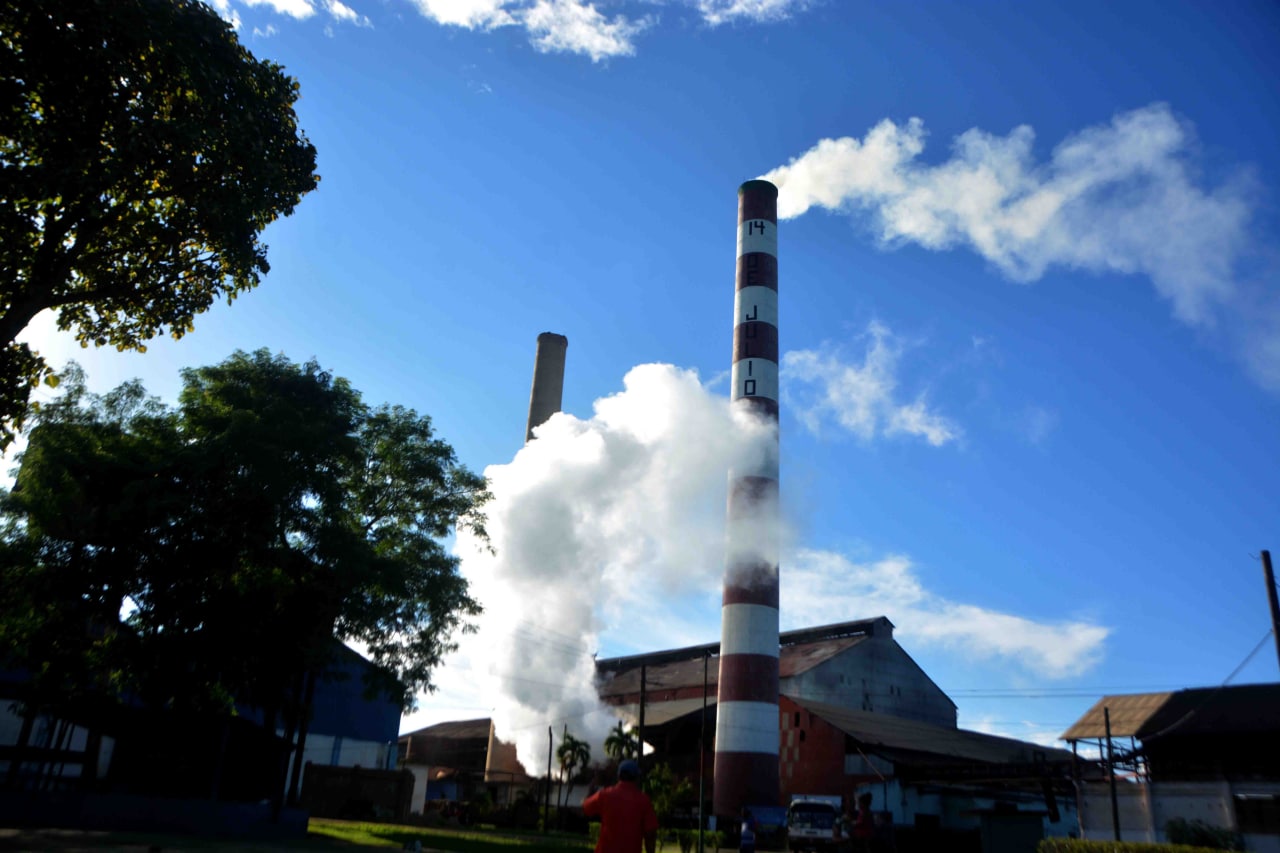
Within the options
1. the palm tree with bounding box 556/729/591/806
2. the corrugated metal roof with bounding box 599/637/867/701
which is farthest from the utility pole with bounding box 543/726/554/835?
the corrugated metal roof with bounding box 599/637/867/701

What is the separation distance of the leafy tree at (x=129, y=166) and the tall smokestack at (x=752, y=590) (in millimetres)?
30144

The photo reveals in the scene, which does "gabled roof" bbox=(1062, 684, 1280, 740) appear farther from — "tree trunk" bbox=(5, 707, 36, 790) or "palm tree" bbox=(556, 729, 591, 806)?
"tree trunk" bbox=(5, 707, 36, 790)

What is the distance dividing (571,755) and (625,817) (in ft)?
170

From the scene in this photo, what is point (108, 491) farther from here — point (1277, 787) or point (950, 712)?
point (950, 712)

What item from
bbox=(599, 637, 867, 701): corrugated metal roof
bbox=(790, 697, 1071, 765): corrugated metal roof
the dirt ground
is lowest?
the dirt ground

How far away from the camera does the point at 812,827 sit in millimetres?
38219

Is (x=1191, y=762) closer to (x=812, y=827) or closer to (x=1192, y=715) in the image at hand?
(x=1192, y=715)

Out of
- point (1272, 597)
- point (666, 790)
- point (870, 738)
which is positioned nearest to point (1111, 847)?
point (1272, 597)

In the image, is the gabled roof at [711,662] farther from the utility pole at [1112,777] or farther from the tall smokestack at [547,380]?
the utility pole at [1112,777]

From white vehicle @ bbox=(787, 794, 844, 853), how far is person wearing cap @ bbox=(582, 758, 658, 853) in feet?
107

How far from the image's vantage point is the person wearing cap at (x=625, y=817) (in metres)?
7.71

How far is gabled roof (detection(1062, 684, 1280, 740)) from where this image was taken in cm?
3634

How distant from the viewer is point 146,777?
29.3m

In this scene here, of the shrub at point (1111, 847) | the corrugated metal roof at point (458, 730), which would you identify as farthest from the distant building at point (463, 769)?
the shrub at point (1111, 847)
